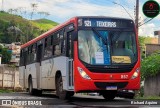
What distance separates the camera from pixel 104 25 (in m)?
17.1

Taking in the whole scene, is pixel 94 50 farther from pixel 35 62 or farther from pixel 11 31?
pixel 11 31

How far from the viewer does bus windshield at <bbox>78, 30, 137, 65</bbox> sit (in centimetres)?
1644

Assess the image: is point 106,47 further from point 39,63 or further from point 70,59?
point 39,63

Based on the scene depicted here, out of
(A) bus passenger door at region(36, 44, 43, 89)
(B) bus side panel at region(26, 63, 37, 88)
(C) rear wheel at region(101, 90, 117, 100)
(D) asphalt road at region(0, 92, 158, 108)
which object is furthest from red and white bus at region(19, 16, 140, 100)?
(B) bus side panel at region(26, 63, 37, 88)

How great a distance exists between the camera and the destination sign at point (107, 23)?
1694 cm

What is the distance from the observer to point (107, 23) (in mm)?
17172

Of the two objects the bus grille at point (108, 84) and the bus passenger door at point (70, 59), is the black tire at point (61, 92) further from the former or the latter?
the bus grille at point (108, 84)

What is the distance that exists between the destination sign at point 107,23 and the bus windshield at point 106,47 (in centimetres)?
26

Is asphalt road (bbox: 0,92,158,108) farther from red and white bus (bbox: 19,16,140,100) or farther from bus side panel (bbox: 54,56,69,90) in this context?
bus side panel (bbox: 54,56,69,90)

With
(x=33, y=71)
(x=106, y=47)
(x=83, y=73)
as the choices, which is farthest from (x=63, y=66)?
(x=33, y=71)

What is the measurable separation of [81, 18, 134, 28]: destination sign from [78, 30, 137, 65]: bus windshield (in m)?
0.26

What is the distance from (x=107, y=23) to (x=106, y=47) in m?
1.04

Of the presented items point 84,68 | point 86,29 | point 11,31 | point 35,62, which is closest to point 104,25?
point 86,29

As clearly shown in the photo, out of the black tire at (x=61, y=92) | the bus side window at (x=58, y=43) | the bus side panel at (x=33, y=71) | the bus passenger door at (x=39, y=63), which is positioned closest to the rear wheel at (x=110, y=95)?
the black tire at (x=61, y=92)
